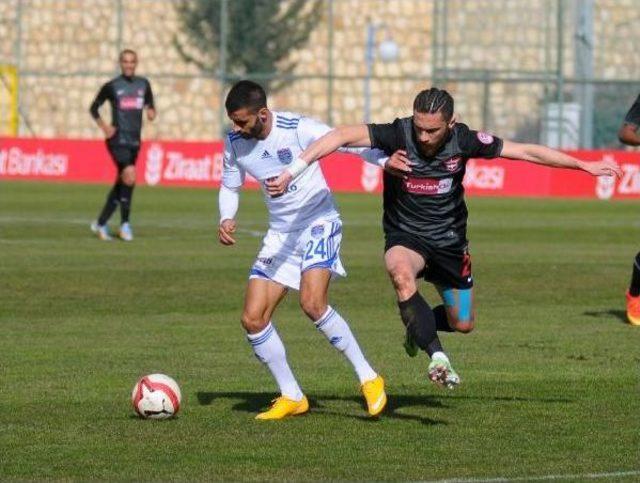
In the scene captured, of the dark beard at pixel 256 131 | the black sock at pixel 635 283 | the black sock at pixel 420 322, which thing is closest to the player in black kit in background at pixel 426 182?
the black sock at pixel 420 322

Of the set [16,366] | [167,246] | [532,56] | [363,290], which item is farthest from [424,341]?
[532,56]

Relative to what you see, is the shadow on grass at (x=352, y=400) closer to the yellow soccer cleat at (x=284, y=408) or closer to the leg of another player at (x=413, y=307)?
the yellow soccer cleat at (x=284, y=408)

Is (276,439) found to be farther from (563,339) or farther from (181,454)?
(563,339)

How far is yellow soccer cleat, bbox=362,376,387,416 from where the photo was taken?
9.91 m

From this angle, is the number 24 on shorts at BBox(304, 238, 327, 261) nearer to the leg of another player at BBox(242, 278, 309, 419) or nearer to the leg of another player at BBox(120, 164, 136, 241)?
the leg of another player at BBox(242, 278, 309, 419)

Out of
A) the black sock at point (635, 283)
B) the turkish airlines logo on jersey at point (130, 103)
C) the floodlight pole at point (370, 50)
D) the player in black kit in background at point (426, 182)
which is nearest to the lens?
the player in black kit in background at point (426, 182)

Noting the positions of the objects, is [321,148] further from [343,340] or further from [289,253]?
[343,340]

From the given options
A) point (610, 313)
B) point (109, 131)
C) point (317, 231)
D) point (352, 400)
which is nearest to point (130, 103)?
point (109, 131)

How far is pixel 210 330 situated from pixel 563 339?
304 centimetres

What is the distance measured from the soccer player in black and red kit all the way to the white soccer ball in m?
5.50

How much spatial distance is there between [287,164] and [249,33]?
3486 cm

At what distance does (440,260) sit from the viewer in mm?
10375

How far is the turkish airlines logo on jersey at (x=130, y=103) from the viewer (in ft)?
78.9

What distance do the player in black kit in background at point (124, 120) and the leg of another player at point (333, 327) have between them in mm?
13591
